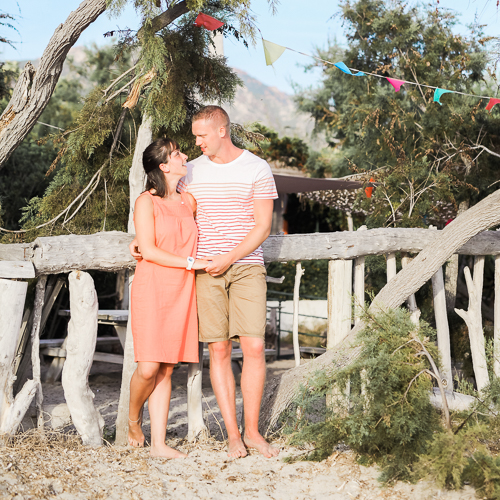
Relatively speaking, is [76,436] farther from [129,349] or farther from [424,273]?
[424,273]

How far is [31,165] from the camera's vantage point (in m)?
8.83

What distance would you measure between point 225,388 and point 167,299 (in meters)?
0.63

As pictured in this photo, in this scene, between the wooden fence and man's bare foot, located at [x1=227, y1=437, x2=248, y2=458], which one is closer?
the wooden fence

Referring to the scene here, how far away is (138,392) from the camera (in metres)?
3.20

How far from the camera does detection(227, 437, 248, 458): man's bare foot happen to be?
10.4 ft

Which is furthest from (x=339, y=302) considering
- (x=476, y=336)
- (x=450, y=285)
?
(x=450, y=285)

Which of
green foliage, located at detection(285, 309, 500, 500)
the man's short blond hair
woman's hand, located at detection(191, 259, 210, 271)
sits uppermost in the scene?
the man's short blond hair

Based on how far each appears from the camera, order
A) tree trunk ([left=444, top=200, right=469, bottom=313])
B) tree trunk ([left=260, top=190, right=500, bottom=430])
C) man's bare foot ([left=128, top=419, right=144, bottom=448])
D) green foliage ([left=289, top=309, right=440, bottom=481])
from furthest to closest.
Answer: tree trunk ([left=444, top=200, right=469, bottom=313])
tree trunk ([left=260, top=190, right=500, bottom=430])
man's bare foot ([left=128, top=419, right=144, bottom=448])
green foliage ([left=289, top=309, right=440, bottom=481])

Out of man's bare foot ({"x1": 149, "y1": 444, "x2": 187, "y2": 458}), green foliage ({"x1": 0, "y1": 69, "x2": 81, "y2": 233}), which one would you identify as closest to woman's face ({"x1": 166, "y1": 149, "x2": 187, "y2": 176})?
man's bare foot ({"x1": 149, "y1": 444, "x2": 187, "y2": 458})

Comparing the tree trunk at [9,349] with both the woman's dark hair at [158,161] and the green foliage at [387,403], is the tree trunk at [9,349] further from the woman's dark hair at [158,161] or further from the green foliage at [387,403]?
the green foliage at [387,403]

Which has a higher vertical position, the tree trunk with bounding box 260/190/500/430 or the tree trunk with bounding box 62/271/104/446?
the tree trunk with bounding box 260/190/500/430

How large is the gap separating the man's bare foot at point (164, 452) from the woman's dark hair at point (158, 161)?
1422 millimetres

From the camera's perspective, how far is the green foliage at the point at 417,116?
7.34 m

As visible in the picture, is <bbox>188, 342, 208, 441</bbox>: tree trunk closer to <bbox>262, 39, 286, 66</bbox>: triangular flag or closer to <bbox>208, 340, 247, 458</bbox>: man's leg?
<bbox>208, 340, 247, 458</bbox>: man's leg
